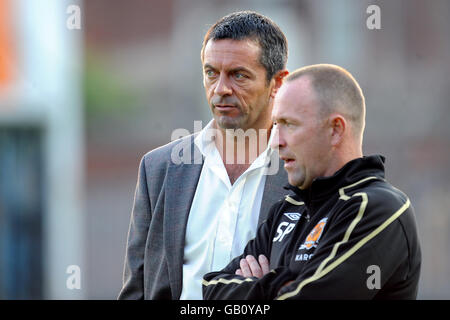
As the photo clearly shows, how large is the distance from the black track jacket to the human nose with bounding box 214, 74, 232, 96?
872mm

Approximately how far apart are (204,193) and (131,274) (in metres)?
A: 0.59

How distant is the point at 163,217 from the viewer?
4176 millimetres

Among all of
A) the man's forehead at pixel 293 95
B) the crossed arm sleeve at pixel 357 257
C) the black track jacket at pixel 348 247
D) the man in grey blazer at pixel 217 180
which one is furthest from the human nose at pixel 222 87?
the crossed arm sleeve at pixel 357 257

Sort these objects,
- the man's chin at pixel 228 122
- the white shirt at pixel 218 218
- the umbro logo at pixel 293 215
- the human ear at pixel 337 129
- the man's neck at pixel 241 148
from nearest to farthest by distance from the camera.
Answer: the human ear at pixel 337 129
the umbro logo at pixel 293 215
the white shirt at pixel 218 218
the man's chin at pixel 228 122
the man's neck at pixel 241 148

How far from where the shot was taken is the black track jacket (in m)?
3.02

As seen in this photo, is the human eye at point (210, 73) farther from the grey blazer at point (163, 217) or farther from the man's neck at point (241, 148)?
the grey blazer at point (163, 217)

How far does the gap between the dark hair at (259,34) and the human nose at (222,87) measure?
0.22m

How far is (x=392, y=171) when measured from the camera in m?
10.6

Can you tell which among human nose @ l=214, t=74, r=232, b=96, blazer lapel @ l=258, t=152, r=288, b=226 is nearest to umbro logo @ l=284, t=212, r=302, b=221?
blazer lapel @ l=258, t=152, r=288, b=226

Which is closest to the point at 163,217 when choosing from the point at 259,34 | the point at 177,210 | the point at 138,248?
the point at 177,210

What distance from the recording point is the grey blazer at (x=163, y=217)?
4062mm

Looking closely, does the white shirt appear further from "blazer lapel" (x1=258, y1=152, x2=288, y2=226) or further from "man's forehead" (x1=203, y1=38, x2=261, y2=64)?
"man's forehead" (x1=203, y1=38, x2=261, y2=64)
